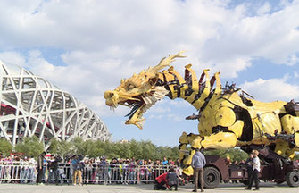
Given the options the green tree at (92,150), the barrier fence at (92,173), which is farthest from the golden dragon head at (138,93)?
the green tree at (92,150)

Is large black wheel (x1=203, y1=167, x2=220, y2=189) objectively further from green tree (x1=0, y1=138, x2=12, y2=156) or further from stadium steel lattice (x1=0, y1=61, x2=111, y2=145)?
stadium steel lattice (x1=0, y1=61, x2=111, y2=145)

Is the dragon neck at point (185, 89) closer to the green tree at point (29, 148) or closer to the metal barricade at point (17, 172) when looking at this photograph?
the metal barricade at point (17, 172)

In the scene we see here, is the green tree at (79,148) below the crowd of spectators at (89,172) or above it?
above

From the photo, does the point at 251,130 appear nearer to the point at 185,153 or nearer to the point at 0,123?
the point at 185,153

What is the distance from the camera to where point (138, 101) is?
10961 millimetres

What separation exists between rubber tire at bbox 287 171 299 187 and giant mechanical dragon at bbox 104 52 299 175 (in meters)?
0.72

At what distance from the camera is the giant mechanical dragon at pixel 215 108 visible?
34.7 ft

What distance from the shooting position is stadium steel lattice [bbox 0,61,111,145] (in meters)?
41.0

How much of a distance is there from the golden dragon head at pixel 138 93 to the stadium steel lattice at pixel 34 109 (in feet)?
109

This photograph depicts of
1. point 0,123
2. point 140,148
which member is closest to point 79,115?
point 140,148

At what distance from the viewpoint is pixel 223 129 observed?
10.4 m

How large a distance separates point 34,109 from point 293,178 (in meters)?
42.8

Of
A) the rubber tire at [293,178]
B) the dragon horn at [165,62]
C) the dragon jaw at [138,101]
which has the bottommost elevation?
the rubber tire at [293,178]

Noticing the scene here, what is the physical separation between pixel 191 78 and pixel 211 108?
4.78 ft
